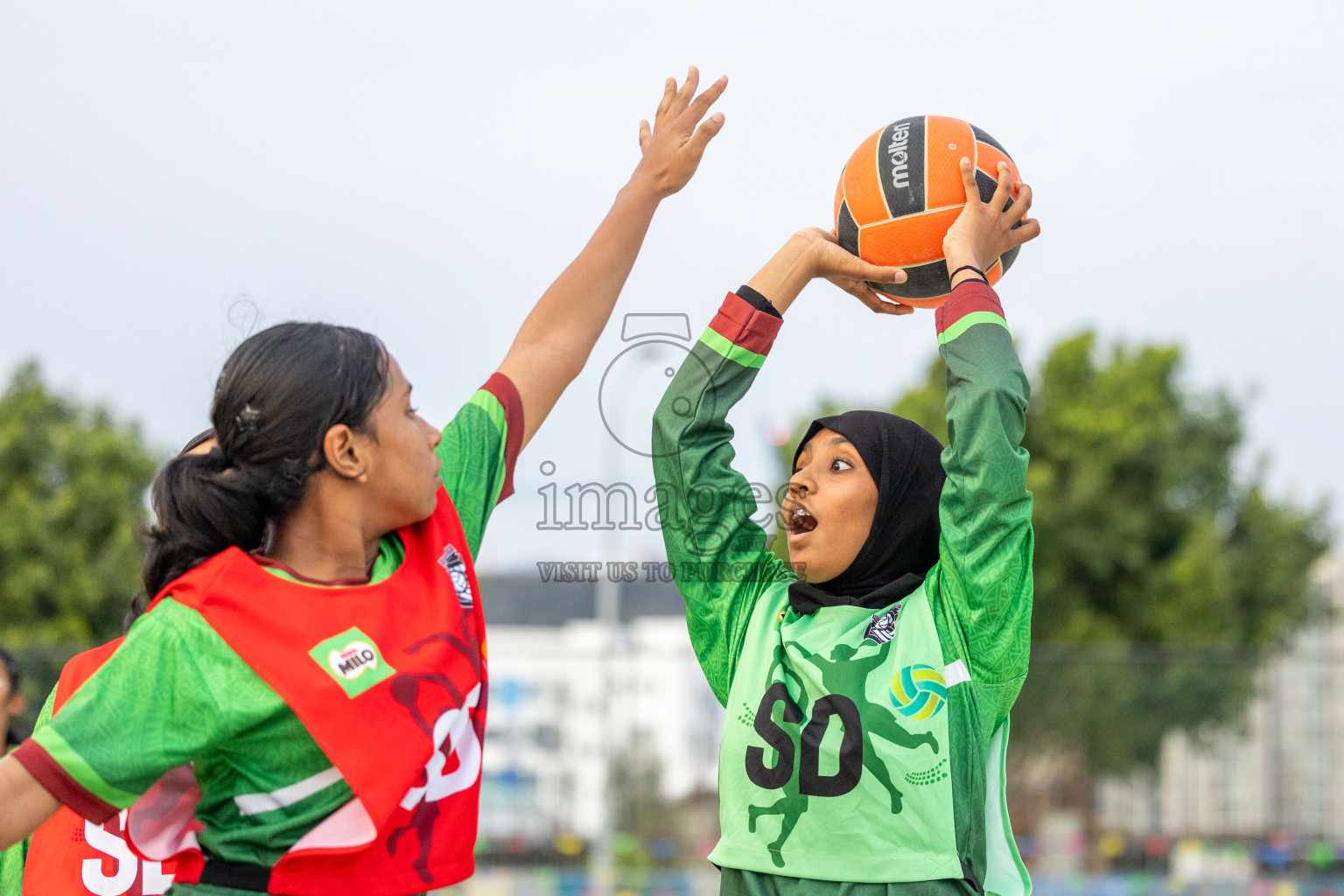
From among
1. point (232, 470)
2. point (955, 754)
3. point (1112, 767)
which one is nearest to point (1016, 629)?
point (955, 754)

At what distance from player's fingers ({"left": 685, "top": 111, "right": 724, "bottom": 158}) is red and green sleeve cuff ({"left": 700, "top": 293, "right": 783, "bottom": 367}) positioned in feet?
1.22

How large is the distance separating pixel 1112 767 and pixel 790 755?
1142 cm

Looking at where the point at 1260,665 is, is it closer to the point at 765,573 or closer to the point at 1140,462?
the point at 1140,462

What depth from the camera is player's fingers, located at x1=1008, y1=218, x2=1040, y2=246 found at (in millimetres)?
2789

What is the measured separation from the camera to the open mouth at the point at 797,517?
105 inches

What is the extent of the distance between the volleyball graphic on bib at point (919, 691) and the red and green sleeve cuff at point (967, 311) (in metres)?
0.64

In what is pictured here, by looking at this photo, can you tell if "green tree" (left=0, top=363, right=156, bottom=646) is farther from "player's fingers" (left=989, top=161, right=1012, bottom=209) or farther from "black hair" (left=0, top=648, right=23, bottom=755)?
"player's fingers" (left=989, top=161, right=1012, bottom=209)

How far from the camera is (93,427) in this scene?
18391 mm

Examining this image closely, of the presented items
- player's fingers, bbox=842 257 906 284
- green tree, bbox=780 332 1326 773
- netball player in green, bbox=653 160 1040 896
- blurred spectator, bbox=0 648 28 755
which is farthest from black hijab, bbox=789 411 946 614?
green tree, bbox=780 332 1326 773

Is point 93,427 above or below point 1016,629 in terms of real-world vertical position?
above

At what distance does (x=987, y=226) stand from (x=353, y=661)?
1613 mm

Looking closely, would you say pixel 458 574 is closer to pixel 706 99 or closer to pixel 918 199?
pixel 706 99

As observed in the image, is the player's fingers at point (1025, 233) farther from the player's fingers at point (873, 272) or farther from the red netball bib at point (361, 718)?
the red netball bib at point (361, 718)

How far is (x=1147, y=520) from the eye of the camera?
18.9 metres
